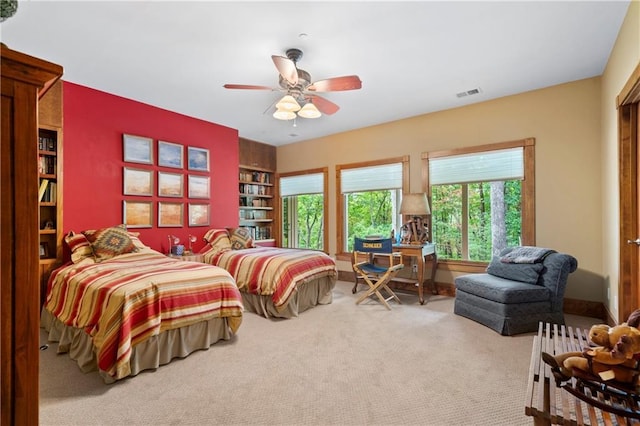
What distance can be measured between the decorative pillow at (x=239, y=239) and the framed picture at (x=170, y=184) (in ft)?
3.20

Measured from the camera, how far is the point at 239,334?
3029mm

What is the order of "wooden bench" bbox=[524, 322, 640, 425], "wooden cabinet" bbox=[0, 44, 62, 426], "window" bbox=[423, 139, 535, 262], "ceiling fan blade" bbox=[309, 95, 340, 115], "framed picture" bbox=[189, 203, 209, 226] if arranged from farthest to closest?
"framed picture" bbox=[189, 203, 209, 226]
"window" bbox=[423, 139, 535, 262]
"ceiling fan blade" bbox=[309, 95, 340, 115]
"wooden bench" bbox=[524, 322, 640, 425]
"wooden cabinet" bbox=[0, 44, 62, 426]

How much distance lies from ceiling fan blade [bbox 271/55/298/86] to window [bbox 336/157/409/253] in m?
2.73

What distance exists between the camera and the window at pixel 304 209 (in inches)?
237

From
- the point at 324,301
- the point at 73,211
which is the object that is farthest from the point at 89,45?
the point at 324,301

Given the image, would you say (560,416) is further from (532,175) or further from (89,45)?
(89,45)

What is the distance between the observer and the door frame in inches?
102

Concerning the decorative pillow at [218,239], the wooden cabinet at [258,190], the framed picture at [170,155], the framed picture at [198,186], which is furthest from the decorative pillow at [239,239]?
the framed picture at [170,155]

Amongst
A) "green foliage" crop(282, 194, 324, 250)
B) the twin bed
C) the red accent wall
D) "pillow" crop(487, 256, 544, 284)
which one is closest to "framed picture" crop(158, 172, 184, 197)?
the red accent wall

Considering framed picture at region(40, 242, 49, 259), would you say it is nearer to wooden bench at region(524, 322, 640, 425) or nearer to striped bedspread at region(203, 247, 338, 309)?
striped bedspread at region(203, 247, 338, 309)

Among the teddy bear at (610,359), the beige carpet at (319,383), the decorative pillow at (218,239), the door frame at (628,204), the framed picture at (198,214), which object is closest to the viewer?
the teddy bear at (610,359)

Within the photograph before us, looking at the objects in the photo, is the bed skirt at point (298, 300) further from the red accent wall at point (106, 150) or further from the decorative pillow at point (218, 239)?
the red accent wall at point (106, 150)

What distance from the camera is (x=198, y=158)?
4879 millimetres

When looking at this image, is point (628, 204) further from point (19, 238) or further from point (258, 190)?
point (258, 190)
